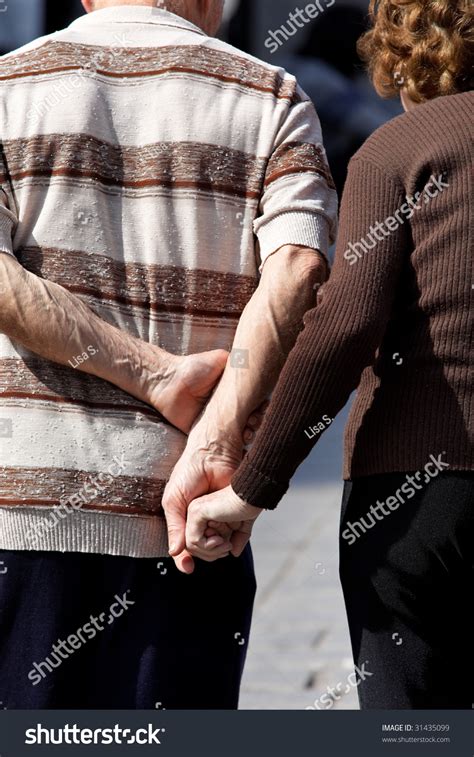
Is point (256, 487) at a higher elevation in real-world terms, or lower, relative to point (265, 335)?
lower

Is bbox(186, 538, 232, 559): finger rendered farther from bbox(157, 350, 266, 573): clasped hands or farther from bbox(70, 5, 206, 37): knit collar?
bbox(70, 5, 206, 37): knit collar

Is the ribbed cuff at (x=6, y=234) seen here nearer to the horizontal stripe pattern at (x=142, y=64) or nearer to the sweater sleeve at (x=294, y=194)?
the horizontal stripe pattern at (x=142, y=64)

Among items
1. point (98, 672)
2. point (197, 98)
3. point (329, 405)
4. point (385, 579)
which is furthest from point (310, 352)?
point (98, 672)

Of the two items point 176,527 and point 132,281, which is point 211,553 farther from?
point 132,281

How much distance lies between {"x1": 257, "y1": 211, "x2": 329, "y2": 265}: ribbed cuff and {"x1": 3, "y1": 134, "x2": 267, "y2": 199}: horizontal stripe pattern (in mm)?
84

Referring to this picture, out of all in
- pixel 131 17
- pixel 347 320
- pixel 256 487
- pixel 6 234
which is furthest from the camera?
pixel 131 17

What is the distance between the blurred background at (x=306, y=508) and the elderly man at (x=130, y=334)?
1498 mm

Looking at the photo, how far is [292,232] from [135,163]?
1.09 ft

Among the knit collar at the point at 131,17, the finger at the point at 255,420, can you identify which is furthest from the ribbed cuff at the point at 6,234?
the finger at the point at 255,420

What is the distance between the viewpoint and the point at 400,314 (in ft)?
7.37

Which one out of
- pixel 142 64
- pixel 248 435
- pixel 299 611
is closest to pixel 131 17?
pixel 142 64

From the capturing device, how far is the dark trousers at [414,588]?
7.06 feet

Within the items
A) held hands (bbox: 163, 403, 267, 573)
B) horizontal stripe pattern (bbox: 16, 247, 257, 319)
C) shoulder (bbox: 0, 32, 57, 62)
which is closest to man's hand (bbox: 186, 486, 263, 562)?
held hands (bbox: 163, 403, 267, 573)
